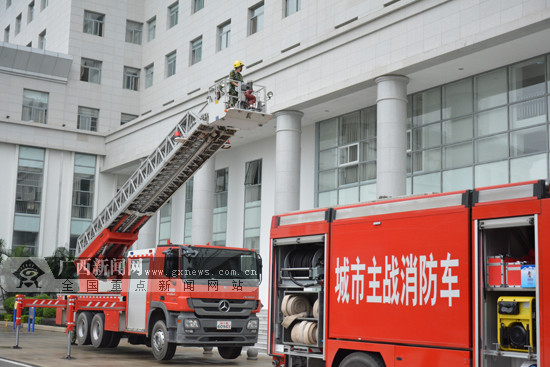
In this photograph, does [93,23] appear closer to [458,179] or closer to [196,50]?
[196,50]

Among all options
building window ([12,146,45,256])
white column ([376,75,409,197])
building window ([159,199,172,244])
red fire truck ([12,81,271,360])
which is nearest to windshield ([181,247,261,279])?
red fire truck ([12,81,271,360])

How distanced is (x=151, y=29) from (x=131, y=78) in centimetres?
346

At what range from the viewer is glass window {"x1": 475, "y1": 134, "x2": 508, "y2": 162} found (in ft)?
64.0

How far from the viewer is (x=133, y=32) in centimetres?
4409

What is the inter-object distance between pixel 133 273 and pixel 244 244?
564 inches

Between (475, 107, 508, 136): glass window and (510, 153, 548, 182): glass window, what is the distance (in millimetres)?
1162

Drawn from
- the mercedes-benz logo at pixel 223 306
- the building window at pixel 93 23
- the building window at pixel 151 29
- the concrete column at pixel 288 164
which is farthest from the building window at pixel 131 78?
the mercedes-benz logo at pixel 223 306

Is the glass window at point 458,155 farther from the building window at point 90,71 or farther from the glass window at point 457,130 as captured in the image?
the building window at point 90,71

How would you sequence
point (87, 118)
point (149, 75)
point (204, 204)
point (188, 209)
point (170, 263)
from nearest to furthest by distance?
point (170, 263) → point (204, 204) → point (188, 209) → point (149, 75) → point (87, 118)

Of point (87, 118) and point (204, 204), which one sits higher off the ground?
point (87, 118)

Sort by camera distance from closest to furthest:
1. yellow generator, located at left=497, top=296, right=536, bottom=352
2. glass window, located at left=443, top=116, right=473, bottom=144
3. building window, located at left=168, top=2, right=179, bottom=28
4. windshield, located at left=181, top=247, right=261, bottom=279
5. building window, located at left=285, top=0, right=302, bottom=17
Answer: yellow generator, located at left=497, top=296, right=536, bottom=352 → windshield, located at left=181, top=247, right=261, bottom=279 → glass window, located at left=443, top=116, right=473, bottom=144 → building window, located at left=285, top=0, right=302, bottom=17 → building window, located at left=168, top=2, right=179, bottom=28

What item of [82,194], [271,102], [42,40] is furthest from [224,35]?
[42,40]

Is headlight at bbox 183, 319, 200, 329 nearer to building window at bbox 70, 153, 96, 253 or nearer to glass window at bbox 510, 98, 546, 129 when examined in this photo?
glass window at bbox 510, 98, 546, 129

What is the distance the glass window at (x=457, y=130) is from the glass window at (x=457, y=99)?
0.22 meters
